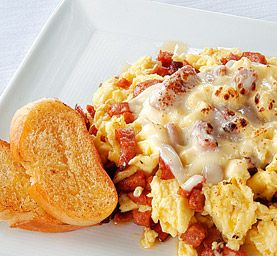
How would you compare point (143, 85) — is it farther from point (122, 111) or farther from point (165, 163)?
point (165, 163)

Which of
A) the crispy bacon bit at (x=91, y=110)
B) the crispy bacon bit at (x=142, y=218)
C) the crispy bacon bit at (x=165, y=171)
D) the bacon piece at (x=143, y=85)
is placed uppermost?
the bacon piece at (x=143, y=85)

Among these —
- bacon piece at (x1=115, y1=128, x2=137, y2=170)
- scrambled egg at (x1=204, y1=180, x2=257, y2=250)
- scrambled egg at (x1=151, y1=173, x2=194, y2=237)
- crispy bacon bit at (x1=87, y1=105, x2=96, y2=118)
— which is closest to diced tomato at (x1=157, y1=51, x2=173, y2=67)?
crispy bacon bit at (x1=87, y1=105, x2=96, y2=118)

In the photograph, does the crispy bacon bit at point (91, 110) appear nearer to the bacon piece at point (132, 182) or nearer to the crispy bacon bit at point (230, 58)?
the bacon piece at point (132, 182)

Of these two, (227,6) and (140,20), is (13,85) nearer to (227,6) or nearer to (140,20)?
(140,20)

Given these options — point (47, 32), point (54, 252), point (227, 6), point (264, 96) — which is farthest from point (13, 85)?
point (227, 6)

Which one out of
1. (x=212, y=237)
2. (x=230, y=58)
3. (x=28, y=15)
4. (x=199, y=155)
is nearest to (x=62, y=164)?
(x=199, y=155)

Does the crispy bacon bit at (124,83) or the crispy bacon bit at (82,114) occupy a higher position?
the crispy bacon bit at (82,114)

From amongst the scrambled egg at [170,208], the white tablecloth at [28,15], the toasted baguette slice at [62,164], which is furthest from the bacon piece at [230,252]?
the white tablecloth at [28,15]

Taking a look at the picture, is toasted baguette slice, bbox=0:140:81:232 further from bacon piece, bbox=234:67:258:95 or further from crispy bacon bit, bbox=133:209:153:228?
bacon piece, bbox=234:67:258:95
